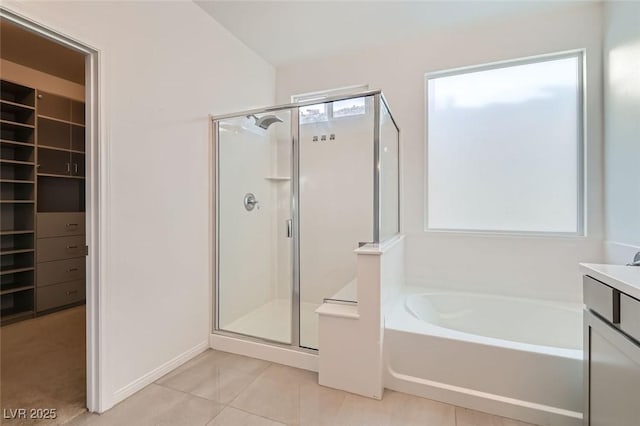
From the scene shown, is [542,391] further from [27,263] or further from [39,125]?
[39,125]

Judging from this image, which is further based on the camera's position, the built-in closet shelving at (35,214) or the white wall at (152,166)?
the built-in closet shelving at (35,214)

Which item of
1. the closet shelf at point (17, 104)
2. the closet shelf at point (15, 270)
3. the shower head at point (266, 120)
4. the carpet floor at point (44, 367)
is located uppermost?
the closet shelf at point (17, 104)

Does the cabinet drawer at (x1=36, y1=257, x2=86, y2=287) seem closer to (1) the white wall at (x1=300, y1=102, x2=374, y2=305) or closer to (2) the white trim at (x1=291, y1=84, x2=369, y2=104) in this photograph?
(1) the white wall at (x1=300, y1=102, x2=374, y2=305)

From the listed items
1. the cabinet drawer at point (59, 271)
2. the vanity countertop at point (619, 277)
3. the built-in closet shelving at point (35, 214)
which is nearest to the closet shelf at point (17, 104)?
the built-in closet shelving at point (35, 214)

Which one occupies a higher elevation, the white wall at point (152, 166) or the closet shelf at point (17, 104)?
the closet shelf at point (17, 104)

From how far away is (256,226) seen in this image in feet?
9.99

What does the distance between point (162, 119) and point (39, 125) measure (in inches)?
88.4

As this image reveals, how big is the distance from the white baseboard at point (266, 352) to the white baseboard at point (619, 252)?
7.31 ft

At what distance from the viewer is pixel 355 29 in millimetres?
2602

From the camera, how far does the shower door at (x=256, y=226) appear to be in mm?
2465

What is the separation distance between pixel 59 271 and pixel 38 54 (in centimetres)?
220

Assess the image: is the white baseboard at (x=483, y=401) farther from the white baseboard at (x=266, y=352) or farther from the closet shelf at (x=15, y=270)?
the closet shelf at (x=15, y=270)

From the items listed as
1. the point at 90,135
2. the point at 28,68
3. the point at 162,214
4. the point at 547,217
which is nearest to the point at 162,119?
the point at 90,135

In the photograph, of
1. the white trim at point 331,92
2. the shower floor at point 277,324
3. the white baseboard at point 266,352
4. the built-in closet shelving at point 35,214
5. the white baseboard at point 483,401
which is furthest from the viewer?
the white trim at point 331,92
